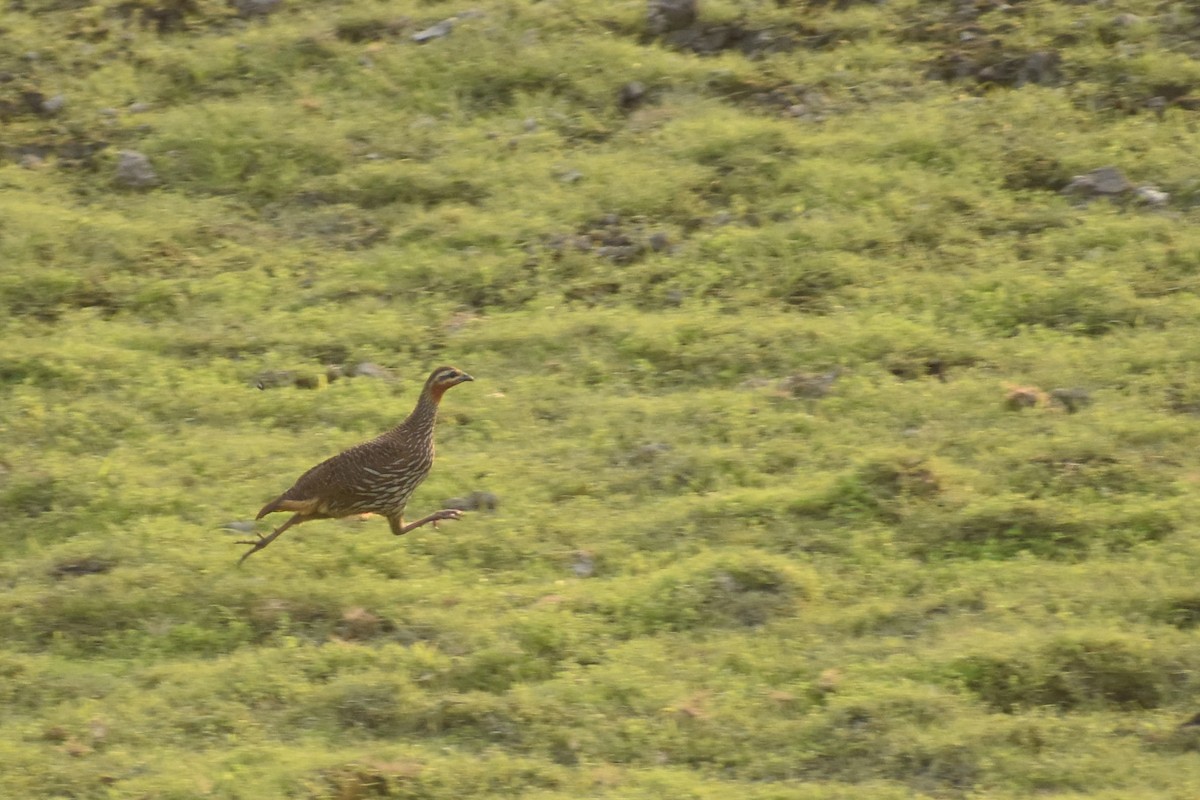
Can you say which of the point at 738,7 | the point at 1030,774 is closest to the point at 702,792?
the point at 1030,774

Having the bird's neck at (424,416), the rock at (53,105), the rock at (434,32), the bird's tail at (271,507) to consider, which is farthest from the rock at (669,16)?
the bird's tail at (271,507)

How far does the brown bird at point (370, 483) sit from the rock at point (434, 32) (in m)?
5.37

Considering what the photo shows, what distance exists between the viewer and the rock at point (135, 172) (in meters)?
11.5

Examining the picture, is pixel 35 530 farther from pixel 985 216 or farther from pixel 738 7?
pixel 738 7

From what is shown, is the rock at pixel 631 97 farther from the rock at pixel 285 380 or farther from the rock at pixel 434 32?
the rock at pixel 285 380

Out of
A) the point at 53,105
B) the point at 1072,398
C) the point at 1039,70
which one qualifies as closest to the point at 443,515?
the point at 1072,398

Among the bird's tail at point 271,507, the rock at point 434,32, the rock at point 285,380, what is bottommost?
the rock at point 285,380

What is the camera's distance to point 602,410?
29.5 feet

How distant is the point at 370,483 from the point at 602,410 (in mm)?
1698

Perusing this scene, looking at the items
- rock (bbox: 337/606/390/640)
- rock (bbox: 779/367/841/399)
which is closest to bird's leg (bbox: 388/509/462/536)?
rock (bbox: 337/606/390/640)

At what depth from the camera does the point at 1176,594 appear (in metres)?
6.92

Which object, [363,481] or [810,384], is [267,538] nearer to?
[363,481]

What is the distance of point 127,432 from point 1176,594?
5.09 meters

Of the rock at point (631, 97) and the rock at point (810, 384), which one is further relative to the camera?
the rock at point (631, 97)
